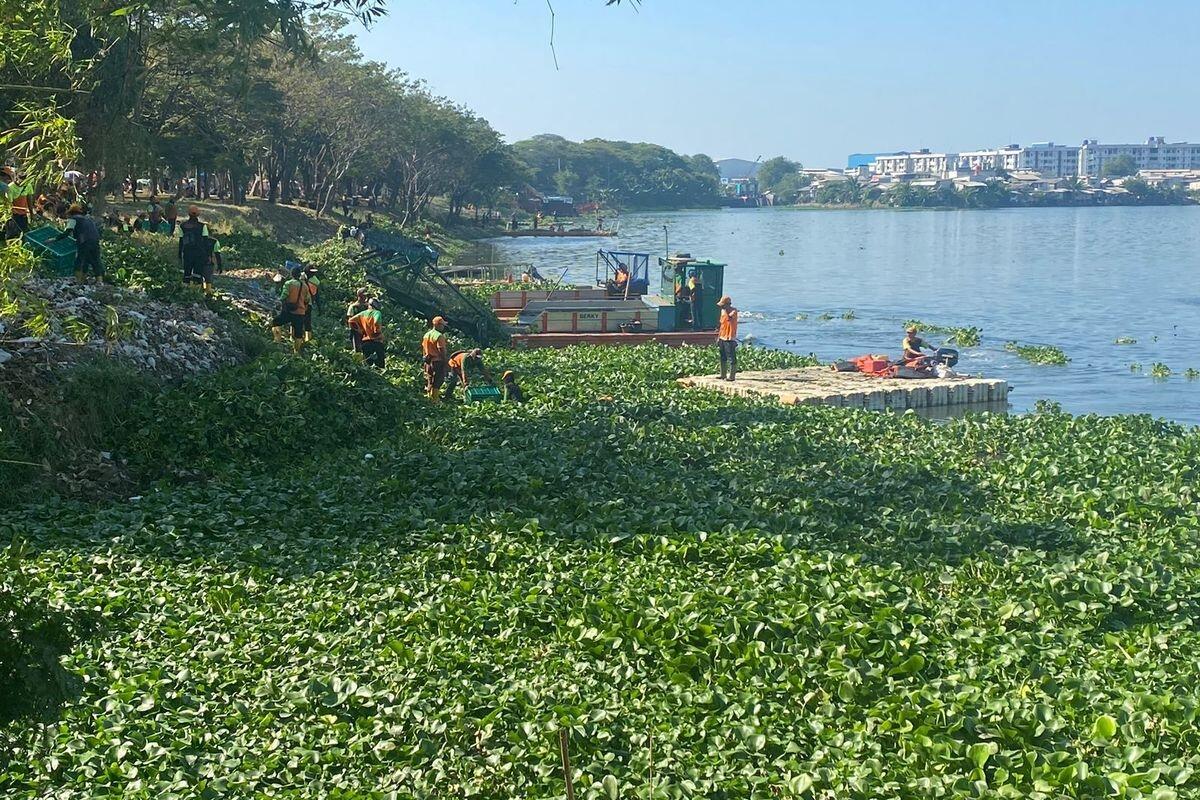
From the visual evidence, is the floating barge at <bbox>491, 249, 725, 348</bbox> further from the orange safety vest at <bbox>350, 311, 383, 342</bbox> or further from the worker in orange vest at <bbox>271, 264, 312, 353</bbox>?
the worker in orange vest at <bbox>271, 264, 312, 353</bbox>

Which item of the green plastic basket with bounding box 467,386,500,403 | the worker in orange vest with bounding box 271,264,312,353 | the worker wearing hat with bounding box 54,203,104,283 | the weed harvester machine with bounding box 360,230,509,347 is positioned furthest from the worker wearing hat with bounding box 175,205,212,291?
the weed harvester machine with bounding box 360,230,509,347

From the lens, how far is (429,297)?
30250mm

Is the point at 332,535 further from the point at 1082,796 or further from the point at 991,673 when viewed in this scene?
the point at 1082,796

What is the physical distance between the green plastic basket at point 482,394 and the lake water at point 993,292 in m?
14.0

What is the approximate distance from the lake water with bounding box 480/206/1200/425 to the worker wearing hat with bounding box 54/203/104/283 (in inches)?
814

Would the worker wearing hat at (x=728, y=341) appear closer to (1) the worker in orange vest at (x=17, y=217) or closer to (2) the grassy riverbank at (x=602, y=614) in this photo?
(2) the grassy riverbank at (x=602, y=614)

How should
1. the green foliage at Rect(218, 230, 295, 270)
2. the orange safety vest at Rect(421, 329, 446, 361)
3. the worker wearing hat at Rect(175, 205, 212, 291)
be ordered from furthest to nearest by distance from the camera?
→ 1. the green foliage at Rect(218, 230, 295, 270)
2. the worker wearing hat at Rect(175, 205, 212, 291)
3. the orange safety vest at Rect(421, 329, 446, 361)

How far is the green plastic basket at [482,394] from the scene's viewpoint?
2100cm

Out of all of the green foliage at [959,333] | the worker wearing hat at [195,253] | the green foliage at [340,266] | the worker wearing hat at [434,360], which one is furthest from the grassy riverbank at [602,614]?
the green foliage at [959,333]

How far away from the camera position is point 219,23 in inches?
726

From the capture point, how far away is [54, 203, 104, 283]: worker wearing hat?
18156 mm

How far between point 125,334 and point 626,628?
9836mm

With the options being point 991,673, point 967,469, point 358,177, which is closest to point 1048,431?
point 967,469

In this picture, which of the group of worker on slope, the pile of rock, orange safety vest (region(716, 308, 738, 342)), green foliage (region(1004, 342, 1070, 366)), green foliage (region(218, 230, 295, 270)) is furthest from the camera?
green foliage (region(1004, 342, 1070, 366))
